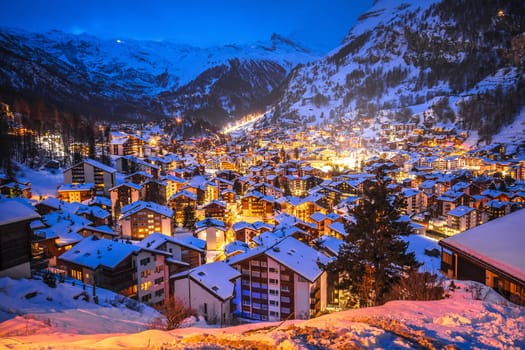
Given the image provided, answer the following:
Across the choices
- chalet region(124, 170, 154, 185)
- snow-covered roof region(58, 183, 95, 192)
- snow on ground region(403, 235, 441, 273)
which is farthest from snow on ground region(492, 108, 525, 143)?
snow-covered roof region(58, 183, 95, 192)

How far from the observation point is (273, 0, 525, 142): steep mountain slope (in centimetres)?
9412

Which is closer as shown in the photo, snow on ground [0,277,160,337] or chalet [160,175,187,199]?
snow on ground [0,277,160,337]

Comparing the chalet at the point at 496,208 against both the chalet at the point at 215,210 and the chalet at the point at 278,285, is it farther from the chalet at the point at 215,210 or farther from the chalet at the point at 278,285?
the chalet at the point at 278,285

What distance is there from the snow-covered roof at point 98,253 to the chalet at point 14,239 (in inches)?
283

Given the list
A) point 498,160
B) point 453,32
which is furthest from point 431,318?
point 453,32

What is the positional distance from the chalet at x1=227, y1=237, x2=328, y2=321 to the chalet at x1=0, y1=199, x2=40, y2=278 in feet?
37.8

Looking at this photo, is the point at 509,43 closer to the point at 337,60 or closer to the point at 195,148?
the point at 337,60

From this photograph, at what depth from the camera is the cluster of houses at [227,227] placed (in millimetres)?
16891

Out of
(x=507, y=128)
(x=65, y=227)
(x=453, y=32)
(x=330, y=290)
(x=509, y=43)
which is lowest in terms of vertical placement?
(x=330, y=290)

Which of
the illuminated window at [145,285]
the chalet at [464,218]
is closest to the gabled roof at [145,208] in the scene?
the illuminated window at [145,285]

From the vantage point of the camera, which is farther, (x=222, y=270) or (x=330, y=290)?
(x=330, y=290)

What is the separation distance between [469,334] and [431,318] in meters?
0.67

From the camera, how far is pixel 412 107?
11000cm

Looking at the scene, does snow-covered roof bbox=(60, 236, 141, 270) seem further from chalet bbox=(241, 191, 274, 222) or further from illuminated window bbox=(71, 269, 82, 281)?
chalet bbox=(241, 191, 274, 222)
